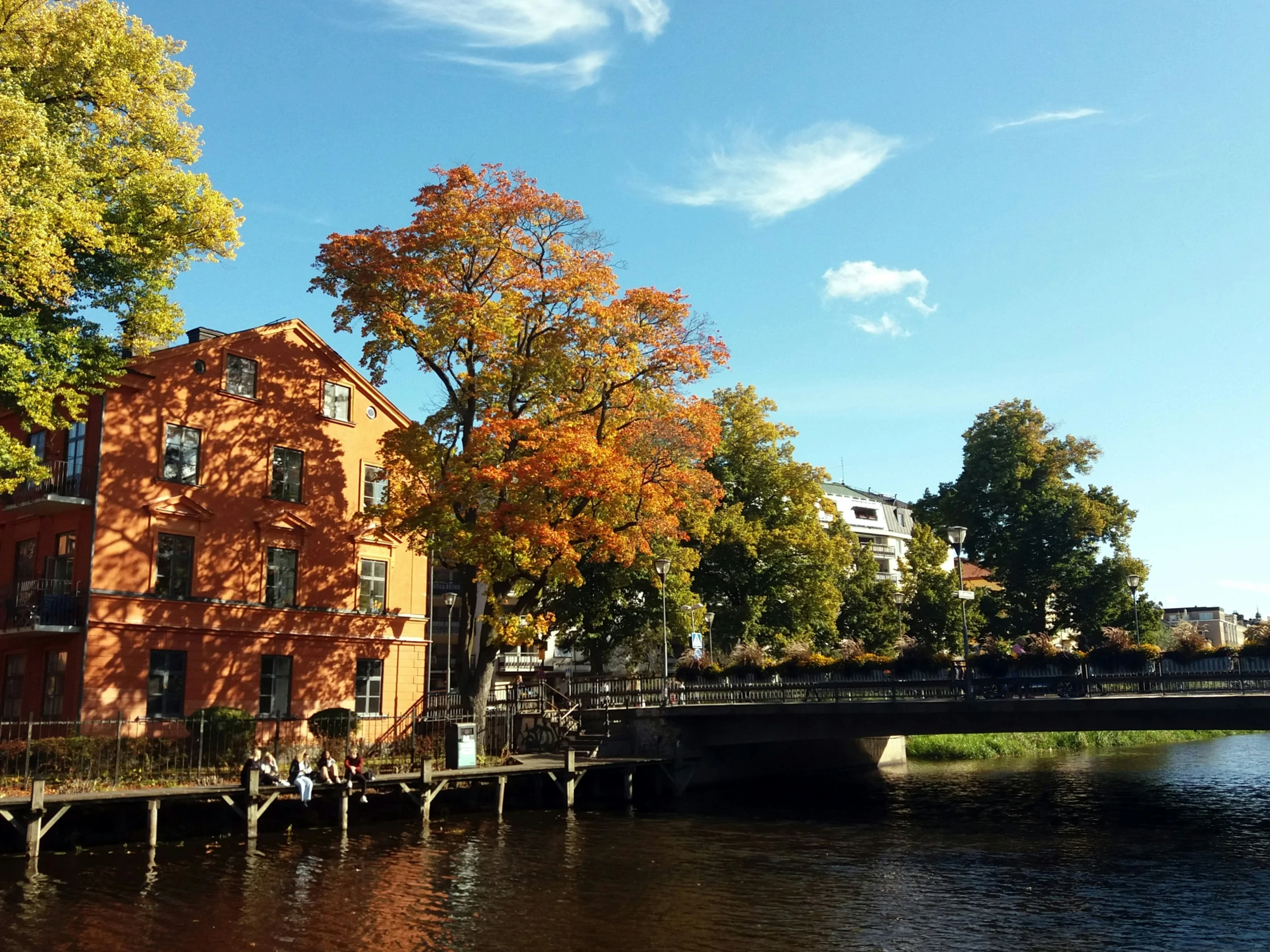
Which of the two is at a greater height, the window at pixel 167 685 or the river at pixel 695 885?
the window at pixel 167 685

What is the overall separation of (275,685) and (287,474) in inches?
285

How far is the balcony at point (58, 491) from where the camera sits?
31984 mm

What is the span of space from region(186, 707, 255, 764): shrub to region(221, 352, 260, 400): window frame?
1048 cm

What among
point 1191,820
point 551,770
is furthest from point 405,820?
point 1191,820

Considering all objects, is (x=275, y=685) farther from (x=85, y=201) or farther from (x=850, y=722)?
(x=850, y=722)

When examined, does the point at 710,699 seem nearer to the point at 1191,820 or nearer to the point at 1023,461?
the point at 1191,820

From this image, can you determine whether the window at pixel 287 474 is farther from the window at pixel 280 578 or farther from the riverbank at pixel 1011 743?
the riverbank at pixel 1011 743

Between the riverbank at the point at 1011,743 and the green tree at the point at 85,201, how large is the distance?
3811 cm

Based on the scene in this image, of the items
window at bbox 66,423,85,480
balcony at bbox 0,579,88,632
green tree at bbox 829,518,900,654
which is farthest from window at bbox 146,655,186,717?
green tree at bbox 829,518,900,654

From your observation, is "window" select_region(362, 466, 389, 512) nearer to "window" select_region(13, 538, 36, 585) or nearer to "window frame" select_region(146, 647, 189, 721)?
"window frame" select_region(146, 647, 189, 721)

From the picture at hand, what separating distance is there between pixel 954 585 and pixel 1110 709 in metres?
31.5

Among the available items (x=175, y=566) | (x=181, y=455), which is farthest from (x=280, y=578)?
(x=181, y=455)

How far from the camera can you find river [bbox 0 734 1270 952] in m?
17.0

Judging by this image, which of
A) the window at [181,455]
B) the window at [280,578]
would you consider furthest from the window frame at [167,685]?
the window at [181,455]
